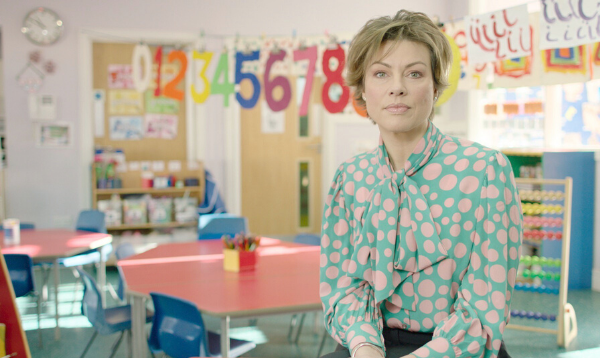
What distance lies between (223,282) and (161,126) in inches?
149

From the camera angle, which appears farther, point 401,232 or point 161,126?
point 161,126

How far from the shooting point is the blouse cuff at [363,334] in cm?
115

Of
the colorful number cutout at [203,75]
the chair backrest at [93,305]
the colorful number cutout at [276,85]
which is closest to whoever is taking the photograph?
the chair backrest at [93,305]

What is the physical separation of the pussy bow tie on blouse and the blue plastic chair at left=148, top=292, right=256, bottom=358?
3.87 feet

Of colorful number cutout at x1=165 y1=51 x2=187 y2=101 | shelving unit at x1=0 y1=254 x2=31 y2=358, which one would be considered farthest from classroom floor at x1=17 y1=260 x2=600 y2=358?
colorful number cutout at x1=165 y1=51 x2=187 y2=101

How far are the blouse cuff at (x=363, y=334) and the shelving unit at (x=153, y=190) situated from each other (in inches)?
182

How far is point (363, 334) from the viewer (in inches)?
45.6

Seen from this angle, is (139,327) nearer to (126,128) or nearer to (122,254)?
(122,254)

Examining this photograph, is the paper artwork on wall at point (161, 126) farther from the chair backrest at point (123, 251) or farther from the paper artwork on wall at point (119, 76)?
the chair backrest at point (123, 251)

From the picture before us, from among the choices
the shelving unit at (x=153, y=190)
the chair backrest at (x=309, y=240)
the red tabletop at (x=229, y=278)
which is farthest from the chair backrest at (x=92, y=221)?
the chair backrest at (x=309, y=240)

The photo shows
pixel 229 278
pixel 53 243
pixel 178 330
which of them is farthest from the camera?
pixel 53 243

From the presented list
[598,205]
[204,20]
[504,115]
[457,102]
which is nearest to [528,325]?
[598,205]

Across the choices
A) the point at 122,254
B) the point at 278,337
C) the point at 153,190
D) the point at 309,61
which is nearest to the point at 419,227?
the point at 122,254

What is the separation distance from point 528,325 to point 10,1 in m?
5.63
